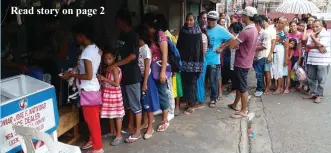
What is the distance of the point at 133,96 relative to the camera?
141 inches

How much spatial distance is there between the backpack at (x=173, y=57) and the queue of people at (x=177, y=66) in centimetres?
1

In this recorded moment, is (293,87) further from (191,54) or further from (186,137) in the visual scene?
(186,137)

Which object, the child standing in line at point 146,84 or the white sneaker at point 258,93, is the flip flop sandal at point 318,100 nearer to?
the white sneaker at point 258,93

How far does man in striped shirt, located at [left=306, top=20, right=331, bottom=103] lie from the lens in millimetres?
5406

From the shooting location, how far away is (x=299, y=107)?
5273 millimetres

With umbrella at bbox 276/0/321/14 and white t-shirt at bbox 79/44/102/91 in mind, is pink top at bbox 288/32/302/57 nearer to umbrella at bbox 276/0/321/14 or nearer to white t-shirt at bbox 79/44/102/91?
umbrella at bbox 276/0/321/14

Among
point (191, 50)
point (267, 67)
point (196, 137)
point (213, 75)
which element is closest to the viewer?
point (196, 137)

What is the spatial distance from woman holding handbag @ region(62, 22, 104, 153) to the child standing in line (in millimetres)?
649

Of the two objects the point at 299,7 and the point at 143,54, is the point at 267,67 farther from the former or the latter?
the point at 143,54

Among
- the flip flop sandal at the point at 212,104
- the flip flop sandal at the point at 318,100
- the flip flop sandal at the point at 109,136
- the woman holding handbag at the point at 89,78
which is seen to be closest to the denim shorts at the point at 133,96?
the woman holding handbag at the point at 89,78

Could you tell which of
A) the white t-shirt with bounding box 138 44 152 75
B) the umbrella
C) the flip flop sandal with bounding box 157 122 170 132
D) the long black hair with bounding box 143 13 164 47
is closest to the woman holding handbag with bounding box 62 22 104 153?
the white t-shirt with bounding box 138 44 152 75

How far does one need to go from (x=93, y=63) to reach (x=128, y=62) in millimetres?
480

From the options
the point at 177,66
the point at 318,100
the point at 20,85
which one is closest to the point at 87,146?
the point at 20,85

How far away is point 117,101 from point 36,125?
1091mm
